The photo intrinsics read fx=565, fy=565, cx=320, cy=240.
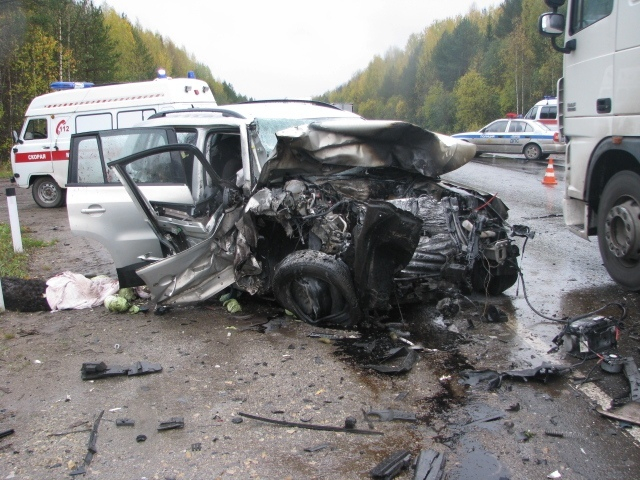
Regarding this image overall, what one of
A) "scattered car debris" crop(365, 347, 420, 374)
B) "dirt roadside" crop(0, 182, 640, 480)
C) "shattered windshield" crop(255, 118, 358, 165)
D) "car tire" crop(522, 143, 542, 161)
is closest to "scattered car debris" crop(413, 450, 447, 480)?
"dirt roadside" crop(0, 182, 640, 480)

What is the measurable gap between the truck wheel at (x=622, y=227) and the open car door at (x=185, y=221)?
3.49 m

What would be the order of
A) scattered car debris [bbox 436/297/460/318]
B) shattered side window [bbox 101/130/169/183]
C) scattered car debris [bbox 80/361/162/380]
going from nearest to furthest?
scattered car debris [bbox 80/361/162/380] → scattered car debris [bbox 436/297/460/318] → shattered side window [bbox 101/130/169/183]

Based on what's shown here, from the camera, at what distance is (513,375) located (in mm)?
3729

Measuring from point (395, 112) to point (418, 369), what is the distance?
2924 inches

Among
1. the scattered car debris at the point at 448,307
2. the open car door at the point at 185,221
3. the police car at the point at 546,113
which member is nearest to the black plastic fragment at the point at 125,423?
the open car door at the point at 185,221

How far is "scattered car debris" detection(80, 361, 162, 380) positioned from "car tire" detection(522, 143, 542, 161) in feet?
60.8

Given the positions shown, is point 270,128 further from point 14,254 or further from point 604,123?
point 14,254

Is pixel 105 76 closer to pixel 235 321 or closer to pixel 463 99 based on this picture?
pixel 463 99

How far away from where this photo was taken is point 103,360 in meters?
4.45

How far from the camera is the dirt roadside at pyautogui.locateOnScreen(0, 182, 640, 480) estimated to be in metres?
2.94

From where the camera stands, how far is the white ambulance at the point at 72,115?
39.4ft

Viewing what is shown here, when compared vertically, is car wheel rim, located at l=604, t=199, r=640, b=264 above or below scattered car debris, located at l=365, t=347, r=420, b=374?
above

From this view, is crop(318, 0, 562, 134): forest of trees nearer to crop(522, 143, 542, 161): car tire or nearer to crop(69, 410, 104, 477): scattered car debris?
crop(522, 143, 542, 161): car tire

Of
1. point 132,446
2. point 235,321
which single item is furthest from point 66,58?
point 132,446
